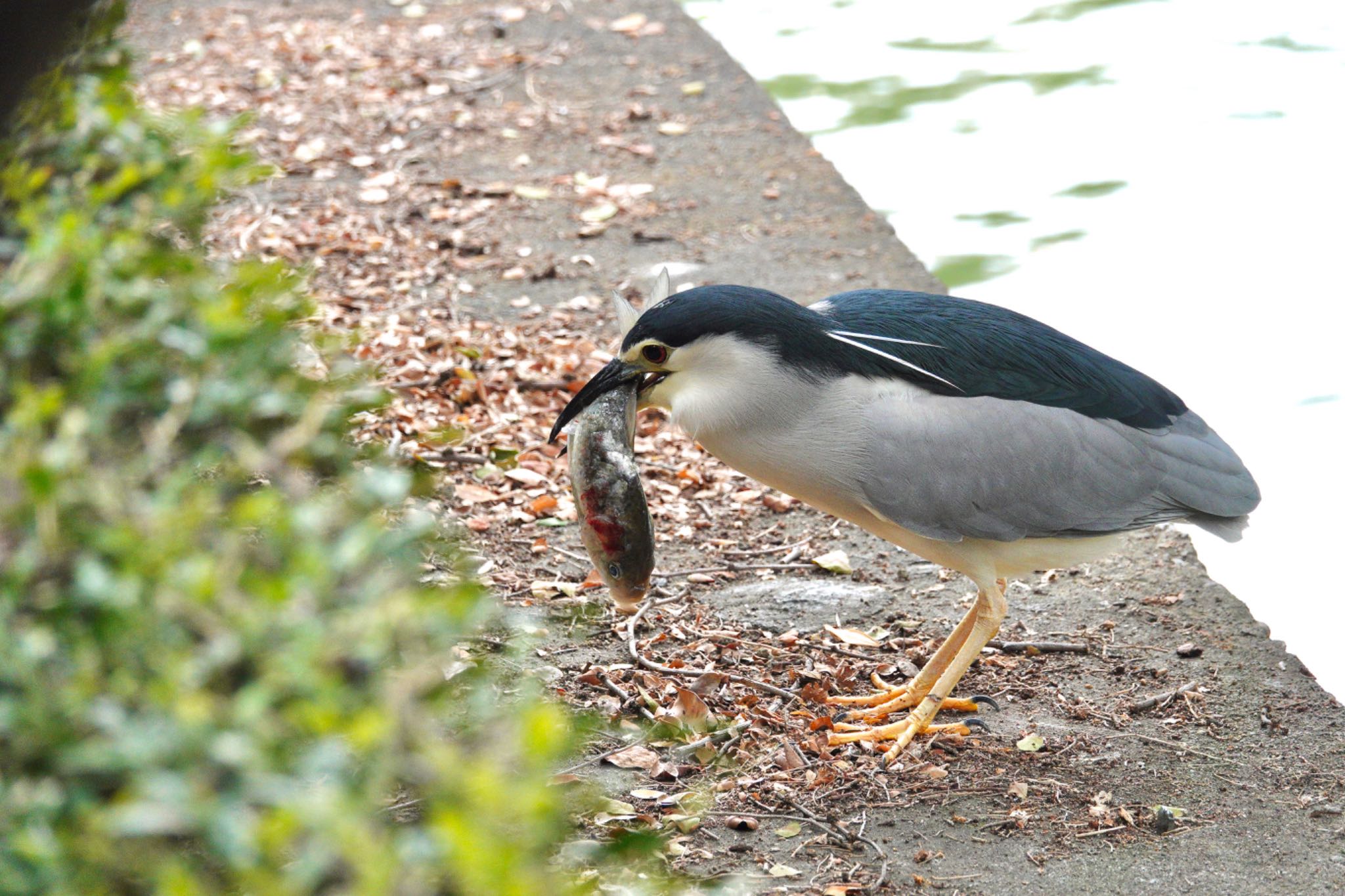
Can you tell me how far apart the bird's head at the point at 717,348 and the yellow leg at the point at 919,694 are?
87 centimetres

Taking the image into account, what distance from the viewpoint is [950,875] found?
303 cm

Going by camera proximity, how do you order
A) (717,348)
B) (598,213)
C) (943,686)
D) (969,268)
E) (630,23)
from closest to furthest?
(717,348) → (943,686) → (598,213) → (969,268) → (630,23)

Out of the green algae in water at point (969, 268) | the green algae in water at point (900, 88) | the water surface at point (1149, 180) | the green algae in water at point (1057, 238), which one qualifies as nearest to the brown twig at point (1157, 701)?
the water surface at point (1149, 180)

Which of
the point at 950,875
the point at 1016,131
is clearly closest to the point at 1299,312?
the point at 1016,131

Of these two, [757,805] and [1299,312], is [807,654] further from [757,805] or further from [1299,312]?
[1299,312]

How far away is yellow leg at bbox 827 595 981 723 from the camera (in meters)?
3.69

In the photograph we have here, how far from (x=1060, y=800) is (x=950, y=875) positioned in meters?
0.44

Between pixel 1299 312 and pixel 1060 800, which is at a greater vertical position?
pixel 1060 800

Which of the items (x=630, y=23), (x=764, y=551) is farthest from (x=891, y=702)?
(x=630, y=23)

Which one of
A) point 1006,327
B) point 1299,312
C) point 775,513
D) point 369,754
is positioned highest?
point 369,754

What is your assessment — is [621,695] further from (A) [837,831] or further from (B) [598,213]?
(B) [598,213]

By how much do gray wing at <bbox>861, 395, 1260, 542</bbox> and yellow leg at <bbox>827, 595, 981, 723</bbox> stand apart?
371 mm

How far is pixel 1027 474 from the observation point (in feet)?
11.5

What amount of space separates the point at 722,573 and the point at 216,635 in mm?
2941
